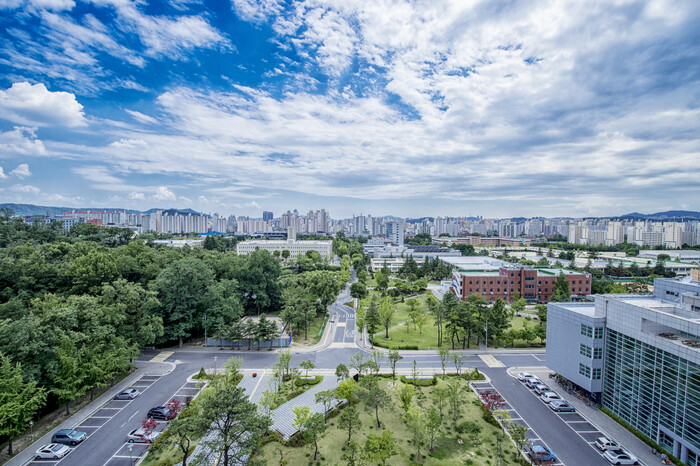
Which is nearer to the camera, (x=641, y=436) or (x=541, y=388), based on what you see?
(x=641, y=436)

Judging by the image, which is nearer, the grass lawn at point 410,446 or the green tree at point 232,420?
the green tree at point 232,420

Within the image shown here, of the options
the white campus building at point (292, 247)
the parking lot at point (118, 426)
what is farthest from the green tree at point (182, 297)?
the white campus building at point (292, 247)

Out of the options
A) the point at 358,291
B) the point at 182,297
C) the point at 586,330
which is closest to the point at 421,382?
the point at 586,330

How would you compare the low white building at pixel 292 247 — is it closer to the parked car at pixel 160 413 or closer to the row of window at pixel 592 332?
the parked car at pixel 160 413

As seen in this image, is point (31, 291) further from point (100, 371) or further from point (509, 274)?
point (509, 274)

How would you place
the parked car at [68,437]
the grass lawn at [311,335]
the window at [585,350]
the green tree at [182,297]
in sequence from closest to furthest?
the parked car at [68,437]
the window at [585,350]
the green tree at [182,297]
the grass lawn at [311,335]

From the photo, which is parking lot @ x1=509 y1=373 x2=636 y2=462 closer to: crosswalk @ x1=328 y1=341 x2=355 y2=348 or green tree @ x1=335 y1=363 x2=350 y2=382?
green tree @ x1=335 y1=363 x2=350 y2=382

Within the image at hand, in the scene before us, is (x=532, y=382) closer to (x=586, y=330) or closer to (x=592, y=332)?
(x=586, y=330)
